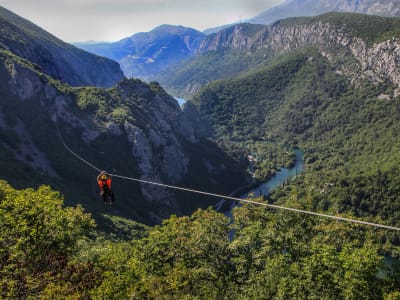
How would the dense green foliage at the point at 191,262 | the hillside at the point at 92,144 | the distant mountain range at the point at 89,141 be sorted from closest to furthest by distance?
1. the dense green foliage at the point at 191,262
2. the hillside at the point at 92,144
3. the distant mountain range at the point at 89,141

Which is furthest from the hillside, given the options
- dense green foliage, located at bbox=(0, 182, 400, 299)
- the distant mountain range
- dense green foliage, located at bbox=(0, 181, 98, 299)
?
dense green foliage, located at bbox=(0, 181, 98, 299)

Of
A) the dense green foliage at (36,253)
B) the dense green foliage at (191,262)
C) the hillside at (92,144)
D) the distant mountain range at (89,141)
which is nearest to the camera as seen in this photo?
the dense green foliage at (36,253)

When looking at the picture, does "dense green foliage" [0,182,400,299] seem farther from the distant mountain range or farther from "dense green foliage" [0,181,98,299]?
the distant mountain range

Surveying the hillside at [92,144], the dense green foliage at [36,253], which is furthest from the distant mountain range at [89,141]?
the dense green foliage at [36,253]

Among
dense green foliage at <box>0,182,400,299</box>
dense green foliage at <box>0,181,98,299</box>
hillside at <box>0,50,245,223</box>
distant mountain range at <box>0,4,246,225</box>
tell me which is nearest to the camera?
dense green foliage at <box>0,181,98,299</box>

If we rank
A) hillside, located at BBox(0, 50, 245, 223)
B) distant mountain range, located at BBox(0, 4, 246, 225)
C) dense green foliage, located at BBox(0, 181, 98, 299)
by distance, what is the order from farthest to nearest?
distant mountain range, located at BBox(0, 4, 246, 225)
hillside, located at BBox(0, 50, 245, 223)
dense green foliage, located at BBox(0, 181, 98, 299)

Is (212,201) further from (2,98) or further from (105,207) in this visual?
(2,98)

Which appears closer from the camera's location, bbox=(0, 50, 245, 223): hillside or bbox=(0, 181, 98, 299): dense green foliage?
bbox=(0, 181, 98, 299): dense green foliage

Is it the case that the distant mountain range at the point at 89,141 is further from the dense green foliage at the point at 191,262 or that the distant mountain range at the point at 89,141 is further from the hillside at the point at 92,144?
the dense green foliage at the point at 191,262
